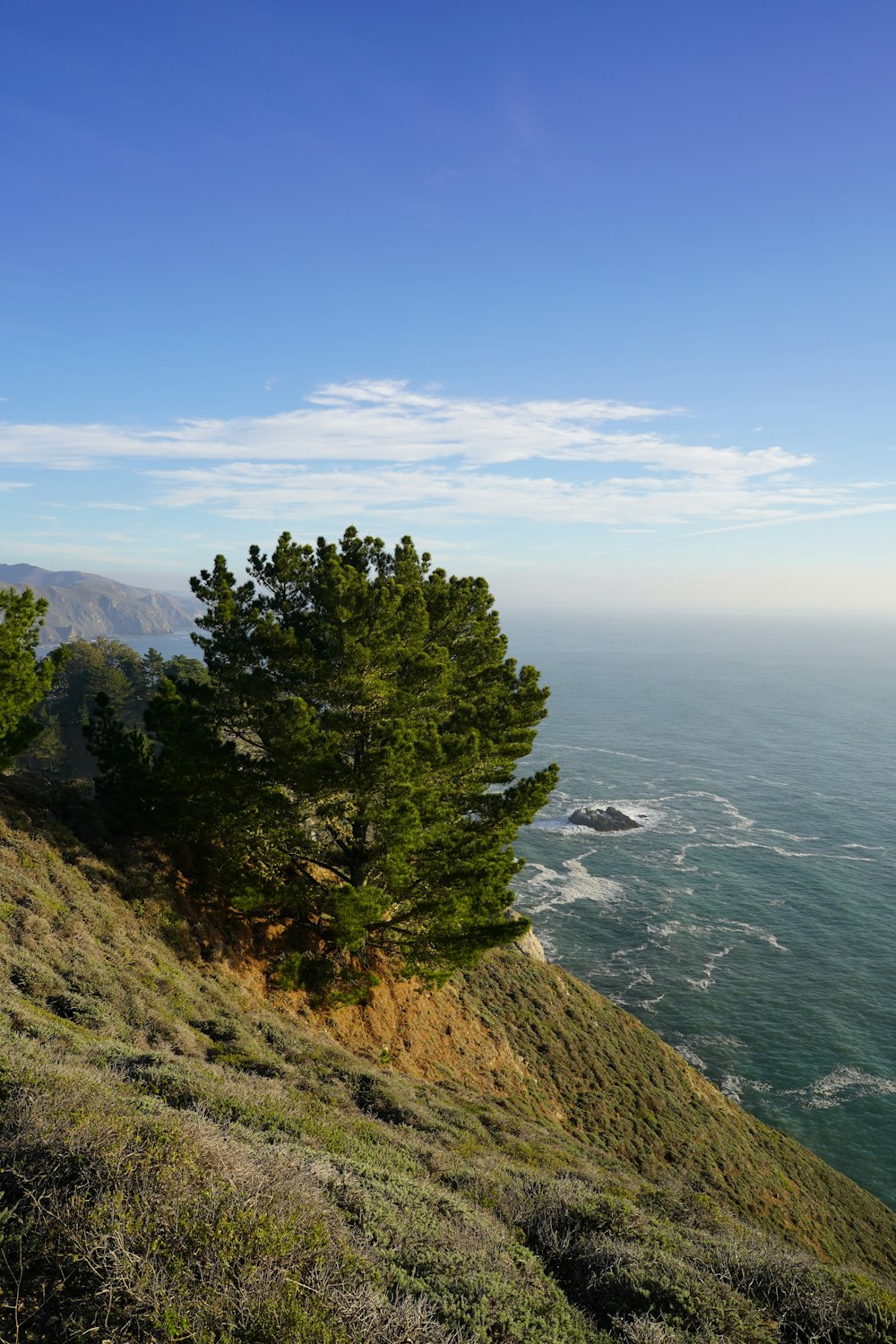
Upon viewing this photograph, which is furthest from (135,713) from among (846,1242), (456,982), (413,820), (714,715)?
(714,715)

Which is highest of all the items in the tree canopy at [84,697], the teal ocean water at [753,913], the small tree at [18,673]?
the small tree at [18,673]

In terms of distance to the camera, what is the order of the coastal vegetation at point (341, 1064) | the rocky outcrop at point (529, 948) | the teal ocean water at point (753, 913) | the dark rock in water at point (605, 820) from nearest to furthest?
the coastal vegetation at point (341, 1064)
the teal ocean water at point (753, 913)
the rocky outcrop at point (529, 948)
the dark rock in water at point (605, 820)

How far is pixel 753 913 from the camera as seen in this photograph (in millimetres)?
53188

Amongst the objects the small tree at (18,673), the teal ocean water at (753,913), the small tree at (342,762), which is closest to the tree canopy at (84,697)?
the teal ocean water at (753,913)

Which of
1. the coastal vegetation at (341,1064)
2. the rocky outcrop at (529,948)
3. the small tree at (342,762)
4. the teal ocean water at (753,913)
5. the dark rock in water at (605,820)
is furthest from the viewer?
the dark rock in water at (605,820)

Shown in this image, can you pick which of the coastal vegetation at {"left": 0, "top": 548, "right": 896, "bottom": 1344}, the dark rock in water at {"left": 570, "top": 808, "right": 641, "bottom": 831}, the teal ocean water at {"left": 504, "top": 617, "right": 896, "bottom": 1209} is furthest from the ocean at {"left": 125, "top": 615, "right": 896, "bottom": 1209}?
the coastal vegetation at {"left": 0, "top": 548, "right": 896, "bottom": 1344}

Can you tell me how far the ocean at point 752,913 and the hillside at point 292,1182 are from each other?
13.3m

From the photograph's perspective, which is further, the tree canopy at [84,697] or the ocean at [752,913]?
the tree canopy at [84,697]

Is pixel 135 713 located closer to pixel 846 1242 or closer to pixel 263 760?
pixel 263 760

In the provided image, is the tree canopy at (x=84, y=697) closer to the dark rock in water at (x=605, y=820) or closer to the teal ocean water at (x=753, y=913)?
the dark rock in water at (x=605, y=820)

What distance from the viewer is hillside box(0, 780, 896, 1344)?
5492 mm

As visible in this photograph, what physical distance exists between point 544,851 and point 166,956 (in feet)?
171

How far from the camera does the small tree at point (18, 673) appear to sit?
1766cm

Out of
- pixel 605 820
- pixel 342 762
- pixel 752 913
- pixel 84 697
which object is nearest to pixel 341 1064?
pixel 342 762
